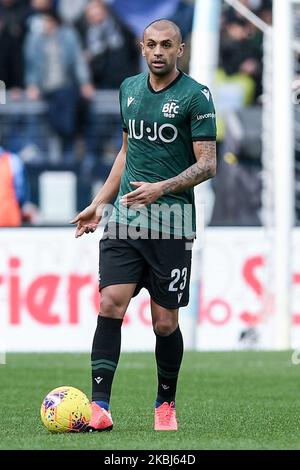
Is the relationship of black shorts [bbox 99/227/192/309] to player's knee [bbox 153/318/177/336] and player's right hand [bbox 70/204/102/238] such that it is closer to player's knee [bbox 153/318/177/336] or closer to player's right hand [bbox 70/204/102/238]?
player's knee [bbox 153/318/177/336]

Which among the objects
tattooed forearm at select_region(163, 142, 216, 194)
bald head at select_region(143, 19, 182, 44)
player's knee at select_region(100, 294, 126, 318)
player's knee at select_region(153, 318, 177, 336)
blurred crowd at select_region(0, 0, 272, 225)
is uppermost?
blurred crowd at select_region(0, 0, 272, 225)

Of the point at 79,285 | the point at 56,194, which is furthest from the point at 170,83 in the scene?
the point at 56,194

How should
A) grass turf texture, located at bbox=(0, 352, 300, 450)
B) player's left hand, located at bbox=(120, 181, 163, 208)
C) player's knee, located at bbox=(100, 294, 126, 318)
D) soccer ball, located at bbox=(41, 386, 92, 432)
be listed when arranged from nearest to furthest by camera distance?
grass turf texture, located at bbox=(0, 352, 300, 450) → player's left hand, located at bbox=(120, 181, 163, 208) → soccer ball, located at bbox=(41, 386, 92, 432) → player's knee, located at bbox=(100, 294, 126, 318)

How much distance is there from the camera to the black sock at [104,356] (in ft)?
22.3

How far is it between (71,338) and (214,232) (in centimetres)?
202

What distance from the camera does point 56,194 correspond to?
17.3m

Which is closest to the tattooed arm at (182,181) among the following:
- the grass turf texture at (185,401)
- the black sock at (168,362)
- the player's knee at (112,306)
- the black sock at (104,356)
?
the player's knee at (112,306)

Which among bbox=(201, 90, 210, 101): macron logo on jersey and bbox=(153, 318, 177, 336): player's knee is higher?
bbox=(201, 90, 210, 101): macron logo on jersey

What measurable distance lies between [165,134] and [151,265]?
28.4 inches

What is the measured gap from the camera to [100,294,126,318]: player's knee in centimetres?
675

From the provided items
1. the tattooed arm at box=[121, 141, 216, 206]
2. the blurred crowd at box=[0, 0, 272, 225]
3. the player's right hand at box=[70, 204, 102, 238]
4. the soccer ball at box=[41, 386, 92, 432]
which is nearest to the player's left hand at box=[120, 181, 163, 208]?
the tattooed arm at box=[121, 141, 216, 206]

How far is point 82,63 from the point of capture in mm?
19297

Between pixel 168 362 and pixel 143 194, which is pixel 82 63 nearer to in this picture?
pixel 168 362
